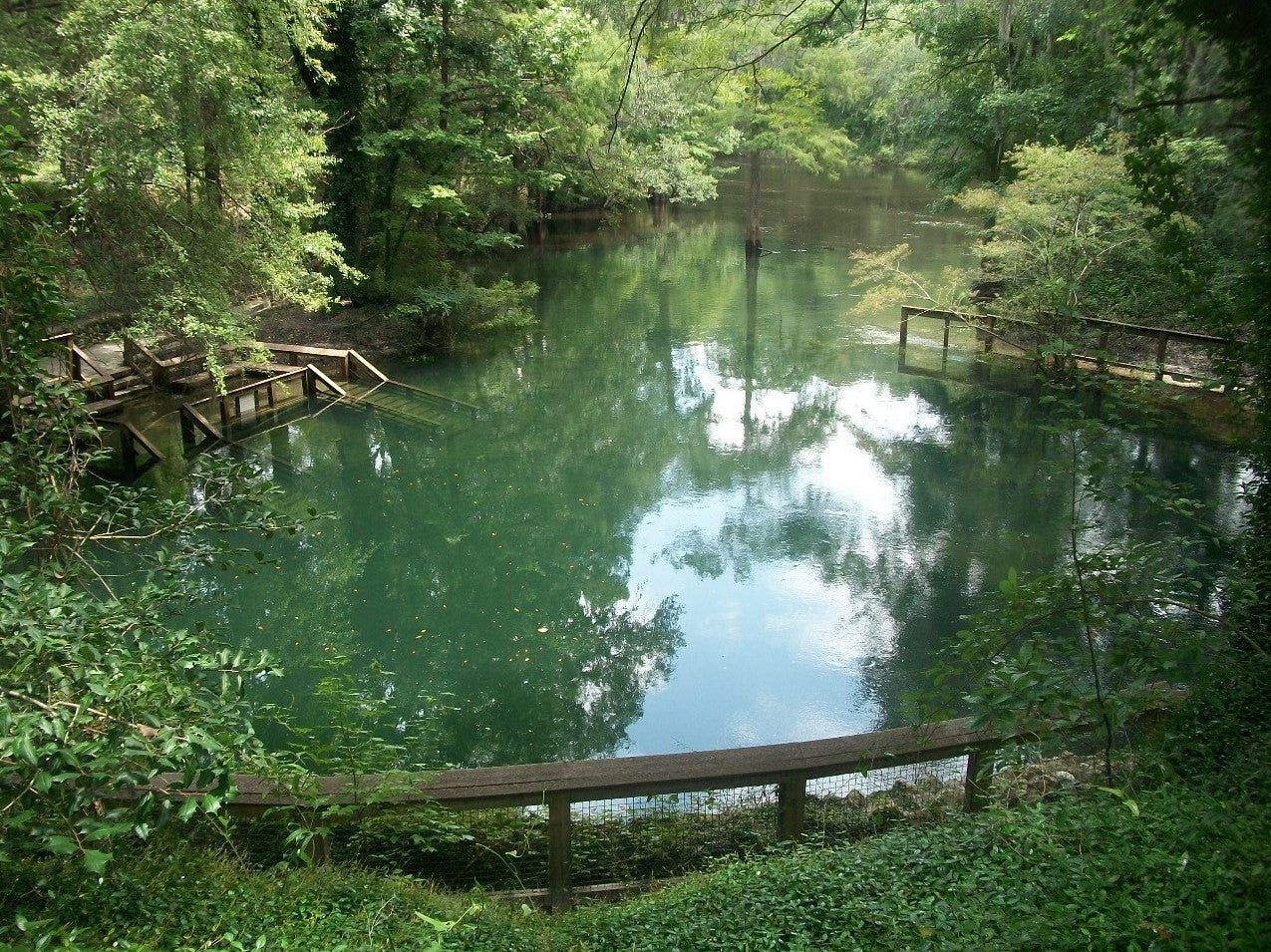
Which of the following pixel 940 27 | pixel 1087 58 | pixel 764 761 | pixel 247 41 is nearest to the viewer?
pixel 764 761

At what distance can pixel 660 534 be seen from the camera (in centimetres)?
→ 1225

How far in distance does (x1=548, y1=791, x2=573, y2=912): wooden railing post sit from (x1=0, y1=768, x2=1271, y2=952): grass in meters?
0.45

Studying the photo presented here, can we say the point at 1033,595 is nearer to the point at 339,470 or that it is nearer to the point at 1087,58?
the point at 339,470

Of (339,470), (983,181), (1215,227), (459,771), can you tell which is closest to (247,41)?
(339,470)

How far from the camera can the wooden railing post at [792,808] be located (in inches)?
209

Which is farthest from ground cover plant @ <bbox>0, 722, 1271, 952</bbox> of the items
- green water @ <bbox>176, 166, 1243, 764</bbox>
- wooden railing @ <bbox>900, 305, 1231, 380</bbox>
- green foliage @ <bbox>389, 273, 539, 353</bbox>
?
green foliage @ <bbox>389, 273, 539, 353</bbox>

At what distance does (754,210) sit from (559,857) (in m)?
27.3

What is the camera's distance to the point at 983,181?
A: 21578 millimetres

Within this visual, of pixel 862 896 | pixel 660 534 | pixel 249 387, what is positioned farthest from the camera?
pixel 249 387

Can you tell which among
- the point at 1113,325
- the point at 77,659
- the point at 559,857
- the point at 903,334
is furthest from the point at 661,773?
the point at 903,334

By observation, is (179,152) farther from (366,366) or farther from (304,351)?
(366,366)

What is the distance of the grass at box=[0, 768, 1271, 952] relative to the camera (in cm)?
317

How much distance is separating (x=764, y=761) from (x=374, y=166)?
17404mm

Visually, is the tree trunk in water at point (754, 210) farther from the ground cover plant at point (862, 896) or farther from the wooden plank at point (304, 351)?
the ground cover plant at point (862, 896)
